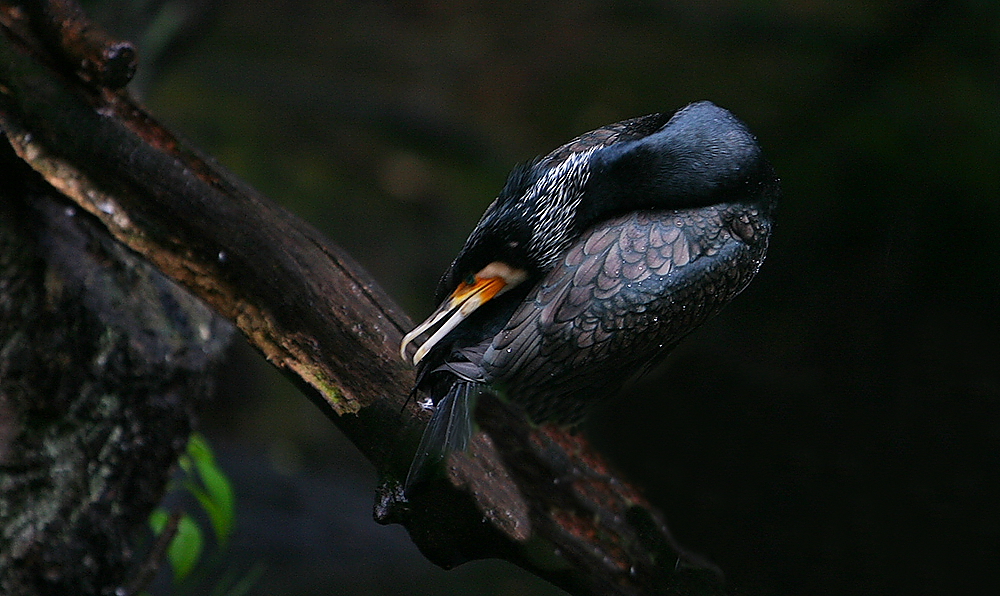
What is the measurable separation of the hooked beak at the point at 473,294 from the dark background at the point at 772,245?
1.00 ft

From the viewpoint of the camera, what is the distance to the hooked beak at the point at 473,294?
80cm

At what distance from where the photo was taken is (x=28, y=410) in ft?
4.49

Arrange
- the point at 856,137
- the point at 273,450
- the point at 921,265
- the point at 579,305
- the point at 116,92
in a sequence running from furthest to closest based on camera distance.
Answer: the point at 273,450 < the point at 856,137 < the point at 921,265 < the point at 116,92 < the point at 579,305

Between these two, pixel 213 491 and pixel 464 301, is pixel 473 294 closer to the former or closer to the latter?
pixel 464 301

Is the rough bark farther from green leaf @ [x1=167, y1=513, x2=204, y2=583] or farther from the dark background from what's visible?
the dark background

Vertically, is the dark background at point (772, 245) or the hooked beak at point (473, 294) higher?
the hooked beak at point (473, 294)

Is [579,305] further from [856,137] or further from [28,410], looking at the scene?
[856,137]

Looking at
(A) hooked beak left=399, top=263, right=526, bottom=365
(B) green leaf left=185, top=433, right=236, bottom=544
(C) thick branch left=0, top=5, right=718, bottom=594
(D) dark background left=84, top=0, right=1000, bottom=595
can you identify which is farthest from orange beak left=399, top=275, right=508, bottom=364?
(B) green leaf left=185, top=433, right=236, bottom=544

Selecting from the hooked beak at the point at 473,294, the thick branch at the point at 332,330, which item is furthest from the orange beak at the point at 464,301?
the thick branch at the point at 332,330

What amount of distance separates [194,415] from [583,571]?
93 cm

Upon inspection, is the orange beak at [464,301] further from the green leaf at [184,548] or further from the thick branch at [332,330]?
the green leaf at [184,548]

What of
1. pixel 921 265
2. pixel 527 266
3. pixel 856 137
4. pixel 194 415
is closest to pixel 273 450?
pixel 194 415

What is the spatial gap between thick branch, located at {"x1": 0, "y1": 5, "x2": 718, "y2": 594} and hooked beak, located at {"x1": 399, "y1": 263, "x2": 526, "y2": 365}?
0.12 m

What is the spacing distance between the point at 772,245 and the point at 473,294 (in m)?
0.51
